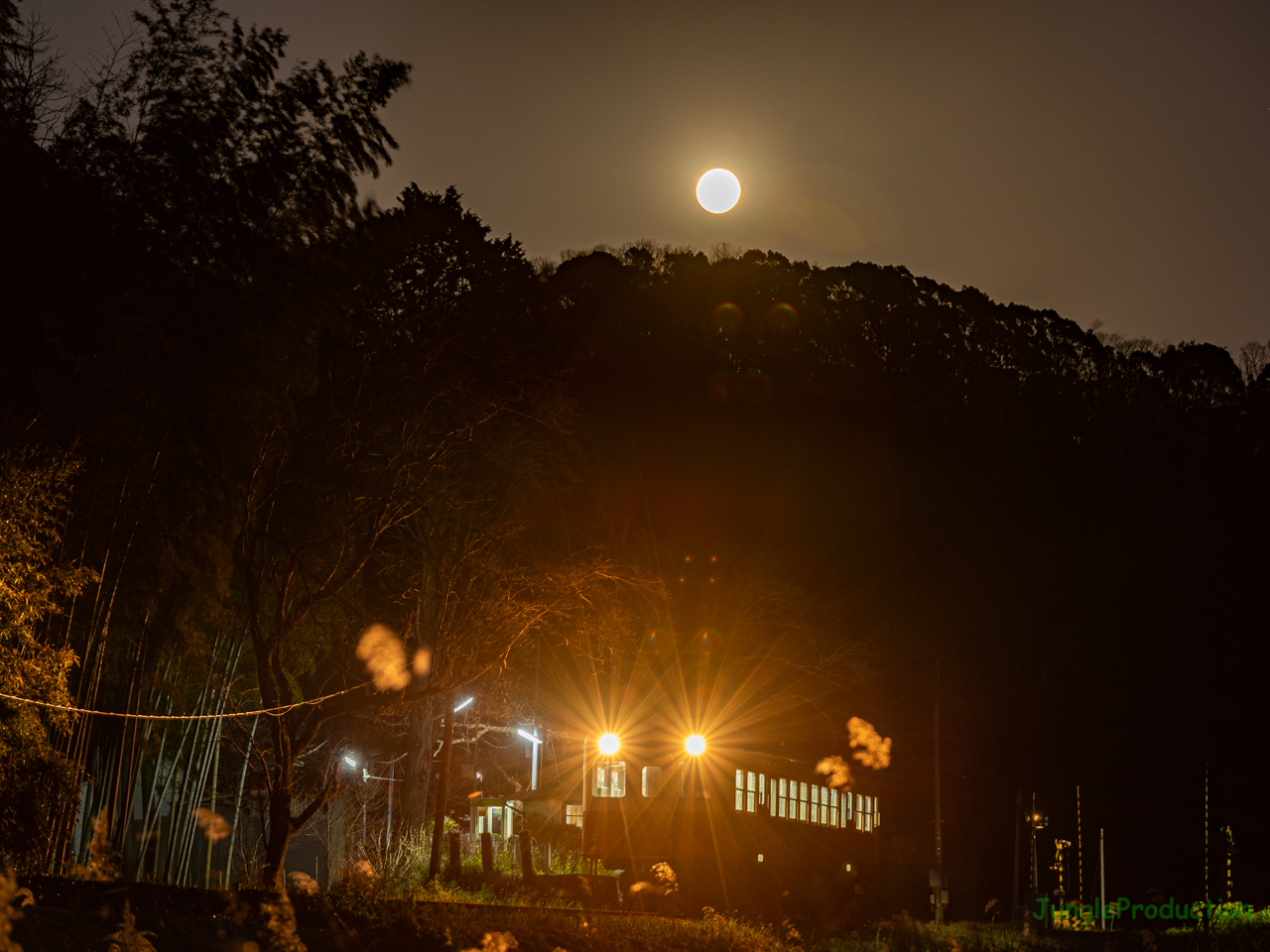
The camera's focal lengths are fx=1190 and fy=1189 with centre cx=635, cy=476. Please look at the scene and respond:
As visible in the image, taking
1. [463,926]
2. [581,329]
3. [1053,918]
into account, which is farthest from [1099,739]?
[463,926]

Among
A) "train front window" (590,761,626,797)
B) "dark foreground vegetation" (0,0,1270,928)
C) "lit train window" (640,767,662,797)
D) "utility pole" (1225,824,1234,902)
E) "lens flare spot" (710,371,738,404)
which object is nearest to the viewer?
"dark foreground vegetation" (0,0,1270,928)

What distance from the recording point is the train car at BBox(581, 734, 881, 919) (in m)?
21.0

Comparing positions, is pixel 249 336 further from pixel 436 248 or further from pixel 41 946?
pixel 41 946

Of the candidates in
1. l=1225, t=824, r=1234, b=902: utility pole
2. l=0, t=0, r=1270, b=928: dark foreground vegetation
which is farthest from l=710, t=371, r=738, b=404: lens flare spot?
l=1225, t=824, r=1234, b=902: utility pole

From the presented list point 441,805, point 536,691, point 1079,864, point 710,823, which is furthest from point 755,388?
point 1079,864

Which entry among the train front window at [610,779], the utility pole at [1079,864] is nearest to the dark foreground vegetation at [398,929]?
the train front window at [610,779]

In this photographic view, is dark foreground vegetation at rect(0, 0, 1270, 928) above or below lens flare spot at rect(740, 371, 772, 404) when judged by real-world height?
below

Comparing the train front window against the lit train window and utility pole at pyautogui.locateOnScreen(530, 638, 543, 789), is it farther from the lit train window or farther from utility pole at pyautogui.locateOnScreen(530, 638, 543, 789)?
utility pole at pyautogui.locateOnScreen(530, 638, 543, 789)

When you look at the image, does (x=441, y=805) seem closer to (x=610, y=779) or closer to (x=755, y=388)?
(x=610, y=779)

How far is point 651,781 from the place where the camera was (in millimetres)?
22359

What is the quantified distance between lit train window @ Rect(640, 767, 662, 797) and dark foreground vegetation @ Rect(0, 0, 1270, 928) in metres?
2.35

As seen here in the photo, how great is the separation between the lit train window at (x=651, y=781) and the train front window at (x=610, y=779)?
16.7 inches

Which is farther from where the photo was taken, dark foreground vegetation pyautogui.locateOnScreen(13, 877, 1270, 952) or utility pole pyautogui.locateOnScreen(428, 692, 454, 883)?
utility pole pyautogui.locateOnScreen(428, 692, 454, 883)

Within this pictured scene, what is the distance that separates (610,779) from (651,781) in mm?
853
